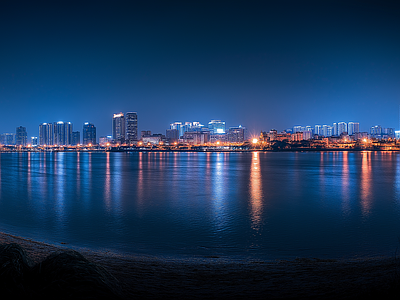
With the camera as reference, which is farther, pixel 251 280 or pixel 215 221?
pixel 215 221

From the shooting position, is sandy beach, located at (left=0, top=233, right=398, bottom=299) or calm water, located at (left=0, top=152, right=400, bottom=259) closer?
sandy beach, located at (left=0, top=233, right=398, bottom=299)

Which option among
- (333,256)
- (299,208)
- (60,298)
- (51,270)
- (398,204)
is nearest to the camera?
(60,298)

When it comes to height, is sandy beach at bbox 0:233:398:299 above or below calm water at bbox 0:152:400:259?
above

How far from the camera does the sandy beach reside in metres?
5.43

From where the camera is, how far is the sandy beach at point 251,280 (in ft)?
17.8

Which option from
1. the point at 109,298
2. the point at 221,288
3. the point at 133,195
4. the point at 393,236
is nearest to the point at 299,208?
the point at 393,236

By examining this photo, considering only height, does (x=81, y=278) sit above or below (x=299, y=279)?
above

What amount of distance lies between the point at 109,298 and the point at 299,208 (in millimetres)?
15916

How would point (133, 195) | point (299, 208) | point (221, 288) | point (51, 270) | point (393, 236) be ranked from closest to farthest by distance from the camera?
point (51, 270) → point (221, 288) → point (393, 236) → point (299, 208) → point (133, 195)

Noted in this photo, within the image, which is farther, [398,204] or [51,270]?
[398,204]

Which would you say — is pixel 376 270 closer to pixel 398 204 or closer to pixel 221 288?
pixel 221 288

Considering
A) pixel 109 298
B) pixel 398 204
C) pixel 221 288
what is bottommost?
pixel 398 204

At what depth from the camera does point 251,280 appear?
6.46 m

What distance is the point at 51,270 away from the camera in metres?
5.01
